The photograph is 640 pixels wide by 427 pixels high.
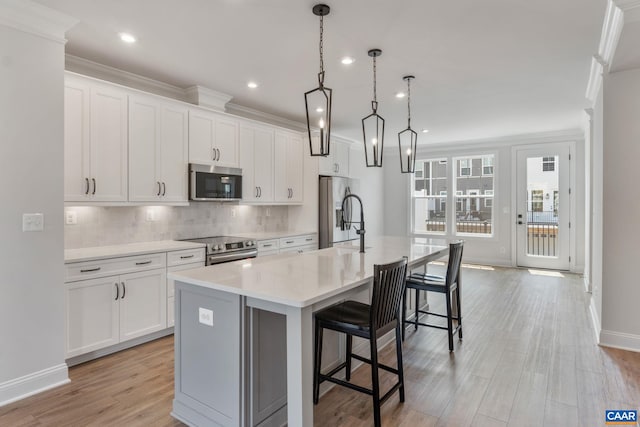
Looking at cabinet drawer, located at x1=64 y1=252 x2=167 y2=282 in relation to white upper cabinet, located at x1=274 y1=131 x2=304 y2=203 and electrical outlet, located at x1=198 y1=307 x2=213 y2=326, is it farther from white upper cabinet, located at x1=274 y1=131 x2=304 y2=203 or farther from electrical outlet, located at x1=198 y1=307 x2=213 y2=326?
white upper cabinet, located at x1=274 y1=131 x2=304 y2=203

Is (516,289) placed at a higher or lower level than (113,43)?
lower

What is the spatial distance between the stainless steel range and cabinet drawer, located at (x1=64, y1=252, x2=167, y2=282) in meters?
0.52

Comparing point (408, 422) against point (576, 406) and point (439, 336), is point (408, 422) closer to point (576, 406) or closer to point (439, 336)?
point (576, 406)

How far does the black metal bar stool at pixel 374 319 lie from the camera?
2.01m

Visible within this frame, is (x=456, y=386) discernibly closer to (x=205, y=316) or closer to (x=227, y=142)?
(x=205, y=316)

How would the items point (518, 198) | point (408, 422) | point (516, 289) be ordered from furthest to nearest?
point (518, 198), point (516, 289), point (408, 422)

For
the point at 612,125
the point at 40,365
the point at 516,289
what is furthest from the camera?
the point at 516,289

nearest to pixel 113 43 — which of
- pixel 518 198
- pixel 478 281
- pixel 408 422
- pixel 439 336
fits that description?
pixel 408 422

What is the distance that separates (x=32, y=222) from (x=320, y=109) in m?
3.58

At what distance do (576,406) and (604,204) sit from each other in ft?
6.18

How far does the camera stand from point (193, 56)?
3.22 m

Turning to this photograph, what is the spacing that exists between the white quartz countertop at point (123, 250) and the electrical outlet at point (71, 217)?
0.85 ft

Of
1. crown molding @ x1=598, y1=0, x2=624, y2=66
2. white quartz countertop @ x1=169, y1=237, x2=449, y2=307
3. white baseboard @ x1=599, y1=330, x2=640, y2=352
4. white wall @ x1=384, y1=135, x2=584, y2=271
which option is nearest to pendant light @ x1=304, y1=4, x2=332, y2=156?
white quartz countertop @ x1=169, y1=237, x2=449, y2=307

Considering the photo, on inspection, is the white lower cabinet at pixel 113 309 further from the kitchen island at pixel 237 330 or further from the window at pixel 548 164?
the window at pixel 548 164
